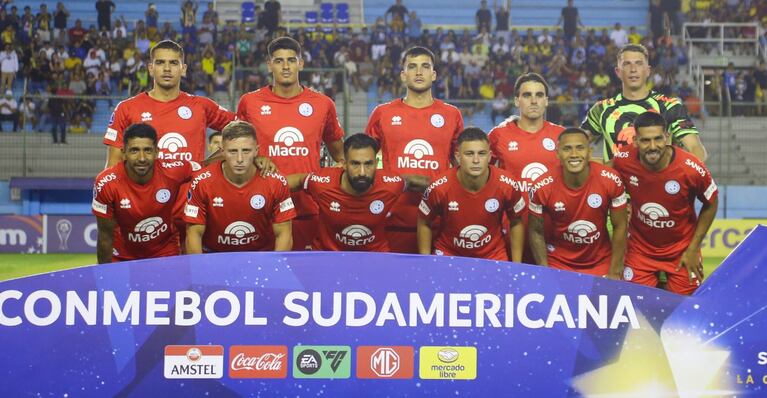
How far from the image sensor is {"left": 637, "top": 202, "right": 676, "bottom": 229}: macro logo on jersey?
6.55m

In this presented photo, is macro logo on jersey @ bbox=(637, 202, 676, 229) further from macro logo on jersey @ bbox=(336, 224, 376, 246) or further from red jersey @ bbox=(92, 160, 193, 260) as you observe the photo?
red jersey @ bbox=(92, 160, 193, 260)

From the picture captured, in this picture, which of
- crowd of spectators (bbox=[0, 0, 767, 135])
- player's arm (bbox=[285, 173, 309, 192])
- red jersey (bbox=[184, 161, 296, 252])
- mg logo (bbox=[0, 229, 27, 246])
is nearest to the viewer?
red jersey (bbox=[184, 161, 296, 252])

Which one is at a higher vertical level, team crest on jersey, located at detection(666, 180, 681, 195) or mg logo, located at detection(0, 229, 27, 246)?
team crest on jersey, located at detection(666, 180, 681, 195)

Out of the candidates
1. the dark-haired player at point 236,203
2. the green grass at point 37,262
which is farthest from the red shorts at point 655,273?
the green grass at point 37,262

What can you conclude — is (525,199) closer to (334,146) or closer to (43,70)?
(334,146)

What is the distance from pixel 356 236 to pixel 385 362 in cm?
292

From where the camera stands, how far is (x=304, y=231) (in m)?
7.23

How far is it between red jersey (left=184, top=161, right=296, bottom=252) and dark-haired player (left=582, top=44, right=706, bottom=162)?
105 inches

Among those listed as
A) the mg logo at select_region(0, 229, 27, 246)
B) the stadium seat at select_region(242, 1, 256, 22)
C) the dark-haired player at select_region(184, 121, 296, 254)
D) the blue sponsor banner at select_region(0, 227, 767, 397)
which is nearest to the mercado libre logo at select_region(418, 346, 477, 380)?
the blue sponsor banner at select_region(0, 227, 767, 397)

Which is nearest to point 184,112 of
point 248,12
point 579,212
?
point 579,212

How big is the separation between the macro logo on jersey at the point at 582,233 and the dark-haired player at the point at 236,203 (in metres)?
1.93

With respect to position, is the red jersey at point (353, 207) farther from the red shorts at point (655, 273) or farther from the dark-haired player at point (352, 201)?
the red shorts at point (655, 273)

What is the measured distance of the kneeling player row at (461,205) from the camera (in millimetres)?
6195

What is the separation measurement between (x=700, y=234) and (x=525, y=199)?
123 centimetres
